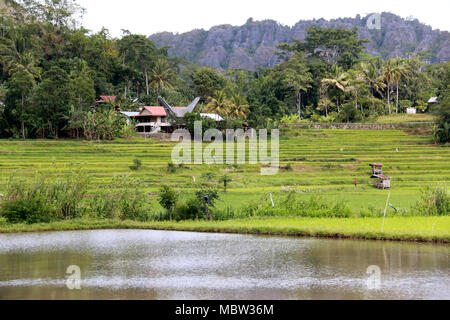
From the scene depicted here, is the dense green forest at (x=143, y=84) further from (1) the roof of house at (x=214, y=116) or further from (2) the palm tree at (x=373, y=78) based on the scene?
(1) the roof of house at (x=214, y=116)

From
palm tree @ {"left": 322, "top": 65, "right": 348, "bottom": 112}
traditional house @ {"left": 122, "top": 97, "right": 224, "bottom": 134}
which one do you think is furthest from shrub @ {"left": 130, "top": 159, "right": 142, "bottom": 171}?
palm tree @ {"left": 322, "top": 65, "right": 348, "bottom": 112}

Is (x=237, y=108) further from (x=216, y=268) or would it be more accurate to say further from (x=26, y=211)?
(x=216, y=268)

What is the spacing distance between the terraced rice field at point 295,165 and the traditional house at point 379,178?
50cm

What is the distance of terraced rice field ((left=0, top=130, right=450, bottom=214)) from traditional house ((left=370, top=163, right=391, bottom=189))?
498 millimetres

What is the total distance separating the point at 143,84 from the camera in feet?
231

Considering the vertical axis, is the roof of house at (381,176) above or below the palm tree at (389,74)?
below

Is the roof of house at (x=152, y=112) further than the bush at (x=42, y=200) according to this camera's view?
Yes

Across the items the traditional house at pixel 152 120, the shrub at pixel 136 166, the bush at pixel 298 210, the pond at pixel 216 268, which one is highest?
the traditional house at pixel 152 120

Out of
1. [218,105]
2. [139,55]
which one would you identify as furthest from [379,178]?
[139,55]

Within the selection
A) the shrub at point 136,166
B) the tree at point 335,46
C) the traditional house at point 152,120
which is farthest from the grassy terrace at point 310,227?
the tree at point 335,46

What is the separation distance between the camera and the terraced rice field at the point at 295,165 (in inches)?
1108

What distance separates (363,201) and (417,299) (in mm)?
14604

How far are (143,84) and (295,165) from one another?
1512 inches

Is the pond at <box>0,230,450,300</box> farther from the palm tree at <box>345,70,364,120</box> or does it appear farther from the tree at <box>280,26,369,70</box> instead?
the tree at <box>280,26,369,70</box>
